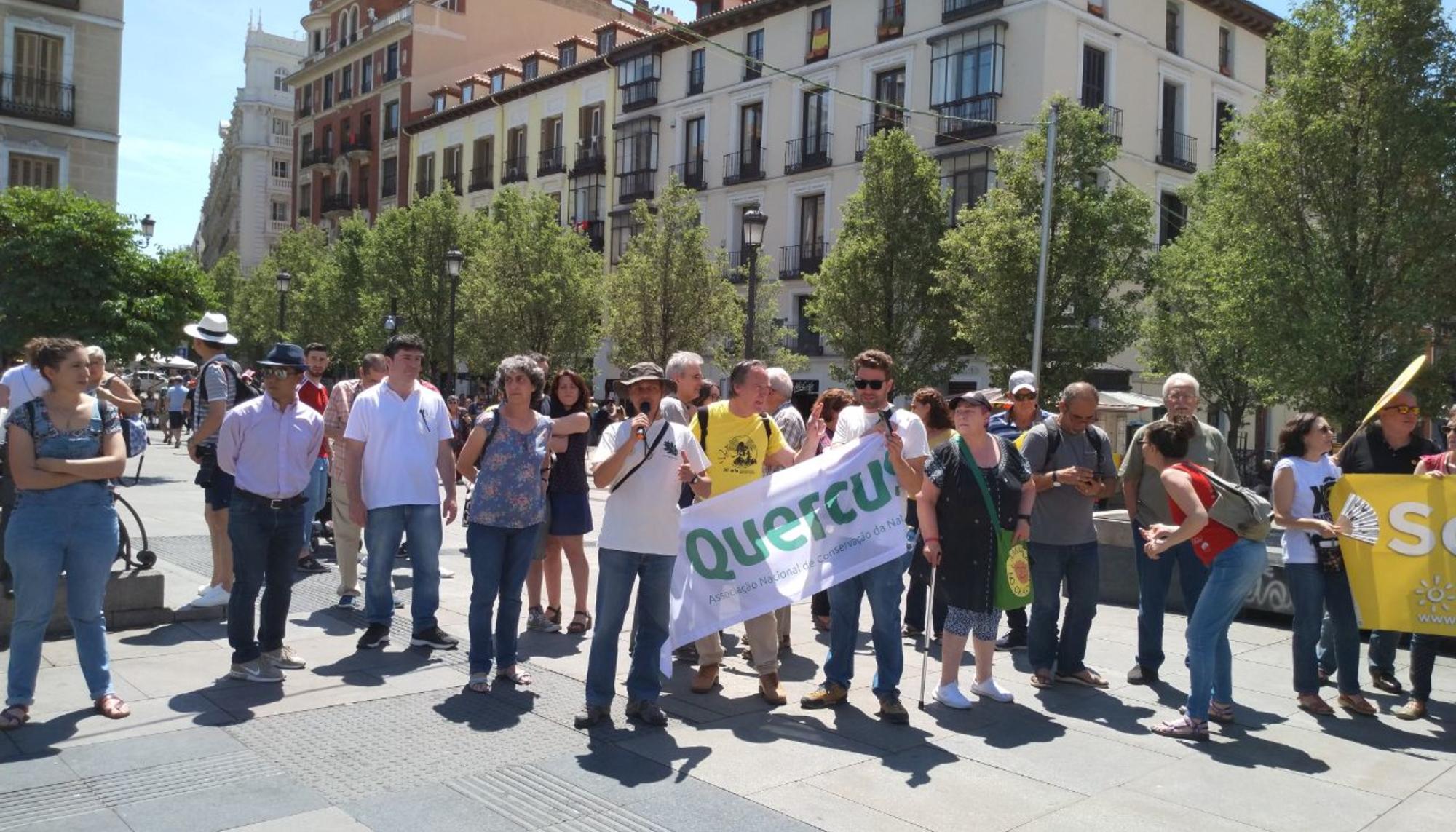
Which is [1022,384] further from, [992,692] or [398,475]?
[398,475]

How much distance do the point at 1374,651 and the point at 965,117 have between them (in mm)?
24723

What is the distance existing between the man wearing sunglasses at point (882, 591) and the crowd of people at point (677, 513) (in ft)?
0.05

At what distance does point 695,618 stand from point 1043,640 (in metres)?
2.24

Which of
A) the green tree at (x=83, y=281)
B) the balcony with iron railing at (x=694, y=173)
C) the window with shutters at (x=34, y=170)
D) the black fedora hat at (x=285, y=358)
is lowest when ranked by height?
the black fedora hat at (x=285, y=358)

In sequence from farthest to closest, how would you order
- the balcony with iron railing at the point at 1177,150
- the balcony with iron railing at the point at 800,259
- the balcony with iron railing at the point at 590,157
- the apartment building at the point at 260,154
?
the apartment building at the point at 260,154, the balcony with iron railing at the point at 590,157, the balcony with iron railing at the point at 800,259, the balcony with iron railing at the point at 1177,150

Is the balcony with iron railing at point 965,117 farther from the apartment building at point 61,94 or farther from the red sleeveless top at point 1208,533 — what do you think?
the red sleeveless top at point 1208,533

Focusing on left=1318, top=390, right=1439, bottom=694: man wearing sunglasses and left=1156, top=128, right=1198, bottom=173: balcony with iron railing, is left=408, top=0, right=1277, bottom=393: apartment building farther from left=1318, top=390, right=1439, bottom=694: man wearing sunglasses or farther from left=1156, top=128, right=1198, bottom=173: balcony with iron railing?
left=1318, top=390, right=1439, bottom=694: man wearing sunglasses

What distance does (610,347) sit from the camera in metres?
42.2

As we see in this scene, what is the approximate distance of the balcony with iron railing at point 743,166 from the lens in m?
37.0

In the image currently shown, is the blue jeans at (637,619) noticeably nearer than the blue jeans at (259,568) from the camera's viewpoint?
Yes

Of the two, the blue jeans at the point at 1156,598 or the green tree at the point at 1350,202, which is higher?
the green tree at the point at 1350,202

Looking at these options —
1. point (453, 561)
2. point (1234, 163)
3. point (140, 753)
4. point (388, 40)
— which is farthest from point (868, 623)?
point (388, 40)

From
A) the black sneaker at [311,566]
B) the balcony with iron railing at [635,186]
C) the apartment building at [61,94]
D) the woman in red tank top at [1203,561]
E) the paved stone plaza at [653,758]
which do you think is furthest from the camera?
the balcony with iron railing at [635,186]

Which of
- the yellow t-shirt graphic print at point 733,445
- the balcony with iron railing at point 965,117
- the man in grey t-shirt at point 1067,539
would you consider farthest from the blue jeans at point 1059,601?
the balcony with iron railing at point 965,117
